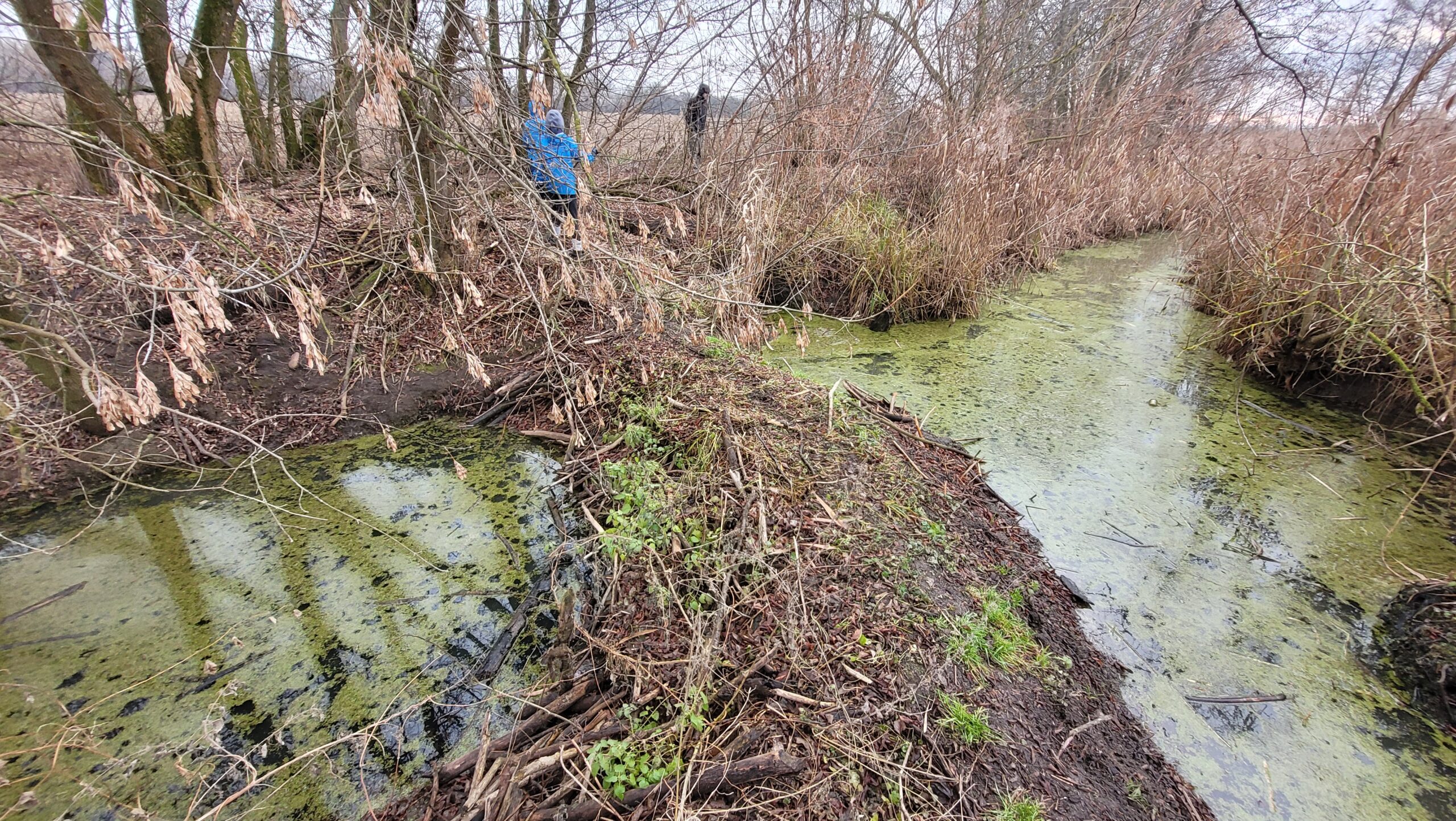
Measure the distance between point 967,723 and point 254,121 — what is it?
6.68m

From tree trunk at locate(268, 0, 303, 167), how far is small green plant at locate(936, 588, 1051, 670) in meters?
4.51

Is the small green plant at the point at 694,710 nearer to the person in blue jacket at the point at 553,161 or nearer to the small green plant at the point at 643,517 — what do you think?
the small green plant at the point at 643,517

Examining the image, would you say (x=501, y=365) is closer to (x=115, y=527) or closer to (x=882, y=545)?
(x=115, y=527)

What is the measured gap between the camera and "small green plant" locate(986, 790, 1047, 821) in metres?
1.42

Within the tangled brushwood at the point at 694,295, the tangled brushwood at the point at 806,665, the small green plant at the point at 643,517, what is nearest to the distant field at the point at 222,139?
the tangled brushwood at the point at 694,295

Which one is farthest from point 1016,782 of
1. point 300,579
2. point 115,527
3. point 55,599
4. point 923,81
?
point 923,81

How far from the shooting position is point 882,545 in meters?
2.18

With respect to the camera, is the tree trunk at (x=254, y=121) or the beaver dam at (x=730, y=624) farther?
the tree trunk at (x=254, y=121)

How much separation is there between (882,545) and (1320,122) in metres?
5.02

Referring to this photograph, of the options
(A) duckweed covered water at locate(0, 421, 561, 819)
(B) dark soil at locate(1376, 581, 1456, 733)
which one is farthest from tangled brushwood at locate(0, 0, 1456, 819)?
(B) dark soil at locate(1376, 581, 1456, 733)

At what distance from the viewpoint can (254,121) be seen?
492 centimetres

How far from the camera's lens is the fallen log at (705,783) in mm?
1444

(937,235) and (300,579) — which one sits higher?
(937,235)

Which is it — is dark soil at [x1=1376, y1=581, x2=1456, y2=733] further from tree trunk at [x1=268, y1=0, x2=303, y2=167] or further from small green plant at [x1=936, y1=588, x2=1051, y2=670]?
tree trunk at [x1=268, y1=0, x2=303, y2=167]
